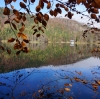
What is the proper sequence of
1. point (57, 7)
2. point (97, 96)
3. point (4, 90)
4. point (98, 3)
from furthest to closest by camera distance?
1. point (4, 90)
2. point (97, 96)
3. point (57, 7)
4. point (98, 3)

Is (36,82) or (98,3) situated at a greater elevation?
(98,3)

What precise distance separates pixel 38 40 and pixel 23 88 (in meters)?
140

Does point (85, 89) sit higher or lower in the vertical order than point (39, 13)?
lower

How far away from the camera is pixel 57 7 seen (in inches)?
67.7

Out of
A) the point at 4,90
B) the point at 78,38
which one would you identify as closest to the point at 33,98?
the point at 4,90

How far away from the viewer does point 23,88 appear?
1170cm

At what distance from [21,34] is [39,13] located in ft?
1.38

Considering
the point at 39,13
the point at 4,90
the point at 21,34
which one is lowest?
Result: the point at 4,90

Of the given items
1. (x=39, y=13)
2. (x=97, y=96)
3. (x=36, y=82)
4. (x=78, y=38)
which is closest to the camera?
(x=39, y=13)

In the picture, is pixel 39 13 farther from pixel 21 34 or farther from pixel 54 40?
pixel 54 40

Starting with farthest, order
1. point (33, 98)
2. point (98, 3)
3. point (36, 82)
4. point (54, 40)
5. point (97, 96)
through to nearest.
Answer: point (54, 40)
point (36, 82)
point (97, 96)
point (33, 98)
point (98, 3)

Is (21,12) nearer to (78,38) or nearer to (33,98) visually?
(33,98)

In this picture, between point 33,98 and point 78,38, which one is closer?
point 33,98

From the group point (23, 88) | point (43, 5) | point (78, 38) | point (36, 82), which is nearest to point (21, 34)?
point (43, 5)
